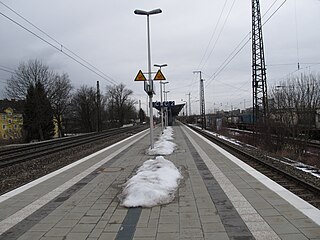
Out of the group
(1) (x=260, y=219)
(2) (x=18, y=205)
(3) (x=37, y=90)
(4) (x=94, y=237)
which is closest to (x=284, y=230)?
(1) (x=260, y=219)

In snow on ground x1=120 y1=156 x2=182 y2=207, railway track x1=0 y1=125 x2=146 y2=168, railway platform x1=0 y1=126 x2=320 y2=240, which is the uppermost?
snow on ground x1=120 y1=156 x2=182 y2=207

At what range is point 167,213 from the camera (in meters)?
5.45

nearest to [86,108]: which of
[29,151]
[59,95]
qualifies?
[59,95]

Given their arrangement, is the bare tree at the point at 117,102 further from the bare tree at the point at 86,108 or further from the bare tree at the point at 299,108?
the bare tree at the point at 299,108

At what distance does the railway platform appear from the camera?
177 inches

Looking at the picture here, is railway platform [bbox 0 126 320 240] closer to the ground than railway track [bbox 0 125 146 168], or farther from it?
farther from it

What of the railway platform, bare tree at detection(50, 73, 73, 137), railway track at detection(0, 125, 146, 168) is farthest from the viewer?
bare tree at detection(50, 73, 73, 137)

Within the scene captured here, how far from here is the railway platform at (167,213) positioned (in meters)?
4.50

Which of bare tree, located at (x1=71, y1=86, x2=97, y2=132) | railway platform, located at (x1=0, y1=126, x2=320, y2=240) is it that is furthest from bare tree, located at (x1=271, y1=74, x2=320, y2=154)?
bare tree, located at (x1=71, y1=86, x2=97, y2=132)

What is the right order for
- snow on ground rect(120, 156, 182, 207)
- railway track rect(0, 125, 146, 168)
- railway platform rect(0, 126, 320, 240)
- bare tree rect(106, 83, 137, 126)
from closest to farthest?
railway platform rect(0, 126, 320, 240)
snow on ground rect(120, 156, 182, 207)
railway track rect(0, 125, 146, 168)
bare tree rect(106, 83, 137, 126)

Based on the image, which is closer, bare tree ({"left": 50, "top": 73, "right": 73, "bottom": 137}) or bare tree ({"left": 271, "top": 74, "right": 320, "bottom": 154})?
bare tree ({"left": 271, "top": 74, "right": 320, "bottom": 154})

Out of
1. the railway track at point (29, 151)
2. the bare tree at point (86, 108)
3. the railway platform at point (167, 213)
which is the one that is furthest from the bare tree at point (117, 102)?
the railway platform at point (167, 213)

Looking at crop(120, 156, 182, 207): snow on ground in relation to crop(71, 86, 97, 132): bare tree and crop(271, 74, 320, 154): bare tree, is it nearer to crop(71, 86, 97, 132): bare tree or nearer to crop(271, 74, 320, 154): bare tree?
crop(271, 74, 320, 154): bare tree

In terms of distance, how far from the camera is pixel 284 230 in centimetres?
443
